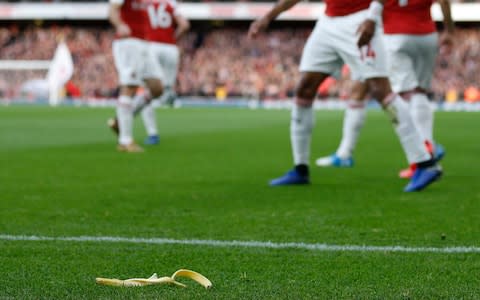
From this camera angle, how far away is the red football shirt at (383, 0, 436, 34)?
26.8 feet

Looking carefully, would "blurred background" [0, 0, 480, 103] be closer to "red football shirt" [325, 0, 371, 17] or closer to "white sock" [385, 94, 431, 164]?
"red football shirt" [325, 0, 371, 17]

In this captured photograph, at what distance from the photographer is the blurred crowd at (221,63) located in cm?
4309

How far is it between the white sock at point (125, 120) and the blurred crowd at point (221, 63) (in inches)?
1147

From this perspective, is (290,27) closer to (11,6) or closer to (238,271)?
(11,6)

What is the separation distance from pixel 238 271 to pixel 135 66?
8636 mm

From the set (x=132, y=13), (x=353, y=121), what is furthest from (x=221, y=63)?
(x=353, y=121)

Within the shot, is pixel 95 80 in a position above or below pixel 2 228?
below

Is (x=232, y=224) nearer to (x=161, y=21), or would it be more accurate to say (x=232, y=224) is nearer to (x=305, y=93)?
(x=305, y=93)

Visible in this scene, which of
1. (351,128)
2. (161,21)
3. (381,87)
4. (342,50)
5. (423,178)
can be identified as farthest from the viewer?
(161,21)

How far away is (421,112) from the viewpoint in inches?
329

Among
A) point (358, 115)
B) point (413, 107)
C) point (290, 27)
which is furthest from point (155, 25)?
point (290, 27)

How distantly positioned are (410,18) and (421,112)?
0.87 metres

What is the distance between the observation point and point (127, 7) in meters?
12.2

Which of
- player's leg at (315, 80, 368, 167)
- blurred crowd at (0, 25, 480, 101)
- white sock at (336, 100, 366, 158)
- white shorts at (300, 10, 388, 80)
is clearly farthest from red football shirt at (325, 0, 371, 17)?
blurred crowd at (0, 25, 480, 101)
